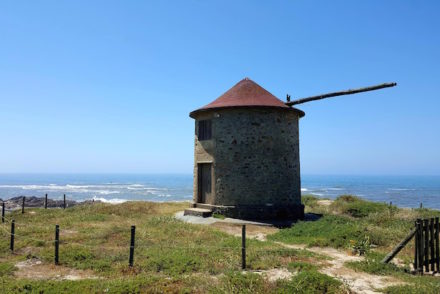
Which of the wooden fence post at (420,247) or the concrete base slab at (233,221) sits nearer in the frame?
the wooden fence post at (420,247)

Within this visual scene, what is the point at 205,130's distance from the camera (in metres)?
18.9

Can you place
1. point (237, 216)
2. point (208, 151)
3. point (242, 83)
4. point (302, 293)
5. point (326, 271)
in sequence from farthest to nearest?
point (242, 83)
point (208, 151)
point (237, 216)
point (326, 271)
point (302, 293)

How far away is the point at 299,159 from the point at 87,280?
45.8 feet

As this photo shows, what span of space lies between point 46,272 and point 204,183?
1100cm

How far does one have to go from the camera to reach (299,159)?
744 inches

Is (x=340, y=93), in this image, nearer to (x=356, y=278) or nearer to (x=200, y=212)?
(x=200, y=212)

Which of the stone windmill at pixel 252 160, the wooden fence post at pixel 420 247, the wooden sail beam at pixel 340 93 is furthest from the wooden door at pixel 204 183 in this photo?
the wooden fence post at pixel 420 247

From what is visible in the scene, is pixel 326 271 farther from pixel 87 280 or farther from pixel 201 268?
pixel 87 280

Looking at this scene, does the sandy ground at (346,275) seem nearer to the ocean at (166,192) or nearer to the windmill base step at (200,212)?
the windmill base step at (200,212)

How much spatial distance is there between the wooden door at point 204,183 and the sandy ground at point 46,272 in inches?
399

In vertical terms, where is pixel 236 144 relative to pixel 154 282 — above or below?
above

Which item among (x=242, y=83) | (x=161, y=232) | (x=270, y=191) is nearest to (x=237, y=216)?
(x=270, y=191)

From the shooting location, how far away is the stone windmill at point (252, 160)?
1712 centimetres

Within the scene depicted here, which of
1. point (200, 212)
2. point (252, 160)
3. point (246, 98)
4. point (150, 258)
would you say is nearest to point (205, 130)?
point (246, 98)
